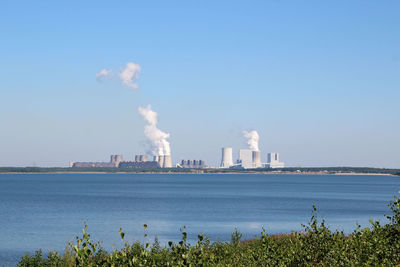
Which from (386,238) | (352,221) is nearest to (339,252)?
(386,238)

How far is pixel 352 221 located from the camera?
9231cm

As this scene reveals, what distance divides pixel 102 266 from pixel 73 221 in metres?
86.8

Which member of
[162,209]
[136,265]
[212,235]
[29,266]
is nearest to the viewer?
[136,265]

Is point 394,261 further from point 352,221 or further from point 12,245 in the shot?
point 352,221

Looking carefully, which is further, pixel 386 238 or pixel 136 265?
pixel 386 238

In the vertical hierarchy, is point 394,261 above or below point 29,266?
above

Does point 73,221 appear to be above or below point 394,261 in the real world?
below

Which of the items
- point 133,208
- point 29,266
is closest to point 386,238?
point 29,266

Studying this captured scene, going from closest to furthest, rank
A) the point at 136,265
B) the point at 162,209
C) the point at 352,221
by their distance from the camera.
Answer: the point at 136,265 → the point at 352,221 → the point at 162,209

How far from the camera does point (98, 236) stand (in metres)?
73.5

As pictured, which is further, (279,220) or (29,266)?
(279,220)

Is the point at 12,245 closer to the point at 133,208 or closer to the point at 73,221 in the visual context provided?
the point at 73,221

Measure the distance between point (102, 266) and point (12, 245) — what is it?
58113 millimetres

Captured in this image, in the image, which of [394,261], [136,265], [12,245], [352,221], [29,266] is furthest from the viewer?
[352,221]
